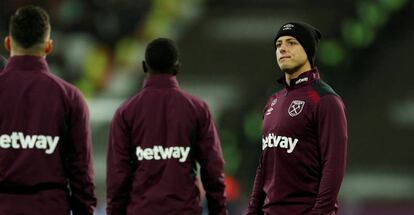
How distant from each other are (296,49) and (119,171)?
1169mm

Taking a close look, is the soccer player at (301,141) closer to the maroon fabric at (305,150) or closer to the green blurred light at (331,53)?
the maroon fabric at (305,150)

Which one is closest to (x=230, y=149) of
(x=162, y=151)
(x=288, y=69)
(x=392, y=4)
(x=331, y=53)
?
(x=331, y=53)

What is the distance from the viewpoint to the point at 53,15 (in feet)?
51.5

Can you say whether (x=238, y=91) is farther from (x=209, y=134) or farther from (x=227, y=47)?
(x=209, y=134)

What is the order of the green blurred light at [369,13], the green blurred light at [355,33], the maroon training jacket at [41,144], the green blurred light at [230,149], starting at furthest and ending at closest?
the green blurred light at [369,13], the green blurred light at [355,33], the green blurred light at [230,149], the maroon training jacket at [41,144]

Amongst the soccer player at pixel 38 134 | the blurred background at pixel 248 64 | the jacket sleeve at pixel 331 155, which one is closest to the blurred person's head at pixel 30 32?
the soccer player at pixel 38 134

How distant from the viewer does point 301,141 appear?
5.59 metres

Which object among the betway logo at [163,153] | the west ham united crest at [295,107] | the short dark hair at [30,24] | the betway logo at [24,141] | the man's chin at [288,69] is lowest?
the betway logo at [163,153]

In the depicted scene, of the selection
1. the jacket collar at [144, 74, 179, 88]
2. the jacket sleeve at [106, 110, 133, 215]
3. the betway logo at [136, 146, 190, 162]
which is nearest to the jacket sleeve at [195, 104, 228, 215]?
the betway logo at [136, 146, 190, 162]

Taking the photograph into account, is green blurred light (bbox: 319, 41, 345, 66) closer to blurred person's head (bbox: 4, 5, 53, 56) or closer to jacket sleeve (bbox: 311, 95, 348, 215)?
jacket sleeve (bbox: 311, 95, 348, 215)

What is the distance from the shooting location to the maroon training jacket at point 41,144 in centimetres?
529

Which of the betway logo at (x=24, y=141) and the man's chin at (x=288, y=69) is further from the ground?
the man's chin at (x=288, y=69)

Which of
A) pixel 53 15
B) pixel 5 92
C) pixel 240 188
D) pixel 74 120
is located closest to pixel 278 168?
pixel 74 120

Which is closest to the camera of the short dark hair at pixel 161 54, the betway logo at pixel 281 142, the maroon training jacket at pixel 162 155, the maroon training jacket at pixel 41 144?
the maroon training jacket at pixel 41 144
